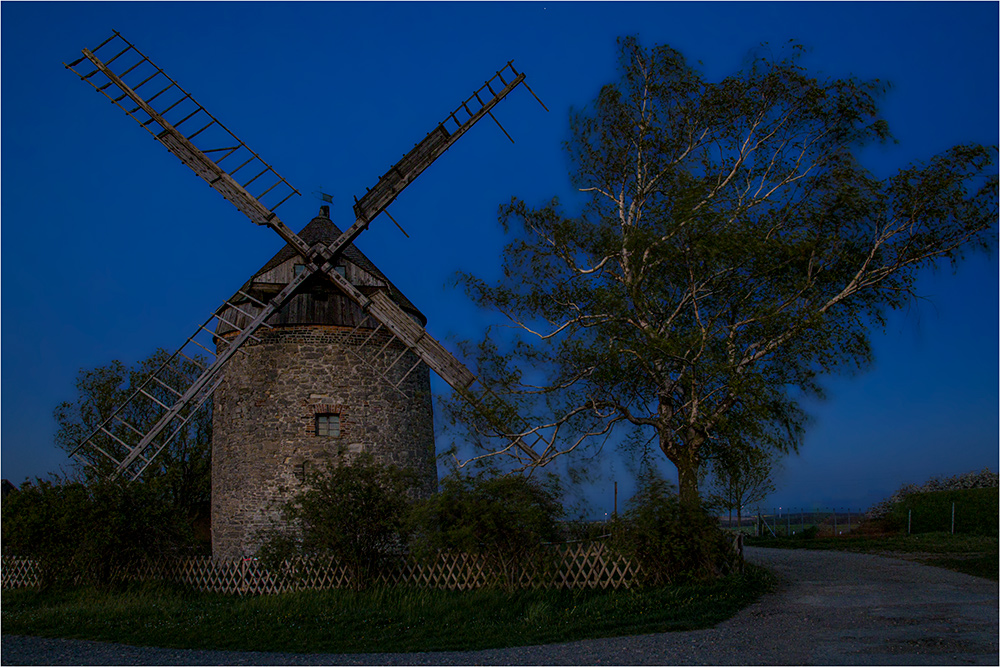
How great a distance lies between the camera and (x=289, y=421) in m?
18.5

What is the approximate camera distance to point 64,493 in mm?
16531

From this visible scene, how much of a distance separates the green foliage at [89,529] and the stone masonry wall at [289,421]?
5.84 feet

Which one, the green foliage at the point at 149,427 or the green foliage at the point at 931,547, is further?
the green foliage at the point at 149,427

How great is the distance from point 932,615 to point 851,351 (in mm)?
5537

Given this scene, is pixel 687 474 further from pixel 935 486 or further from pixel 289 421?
pixel 935 486

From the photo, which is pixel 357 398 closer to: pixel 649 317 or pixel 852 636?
pixel 649 317

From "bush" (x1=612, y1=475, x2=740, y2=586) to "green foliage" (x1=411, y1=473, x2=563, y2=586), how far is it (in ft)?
4.36

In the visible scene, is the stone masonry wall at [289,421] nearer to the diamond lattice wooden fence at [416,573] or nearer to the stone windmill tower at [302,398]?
the stone windmill tower at [302,398]

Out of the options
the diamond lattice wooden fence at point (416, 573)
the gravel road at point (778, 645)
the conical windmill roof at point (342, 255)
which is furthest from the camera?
the conical windmill roof at point (342, 255)

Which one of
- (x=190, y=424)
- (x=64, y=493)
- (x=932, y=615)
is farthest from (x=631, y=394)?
(x=190, y=424)

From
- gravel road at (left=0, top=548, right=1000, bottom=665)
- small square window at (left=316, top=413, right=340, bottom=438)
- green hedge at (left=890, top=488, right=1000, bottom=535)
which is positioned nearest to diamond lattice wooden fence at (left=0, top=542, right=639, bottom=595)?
gravel road at (left=0, top=548, right=1000, bottom=665)

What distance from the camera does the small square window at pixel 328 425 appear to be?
18.6 metres

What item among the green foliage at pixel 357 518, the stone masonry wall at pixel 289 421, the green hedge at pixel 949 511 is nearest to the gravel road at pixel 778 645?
the green foliage at pixel 357 518

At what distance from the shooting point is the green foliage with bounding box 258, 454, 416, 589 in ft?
47.4
